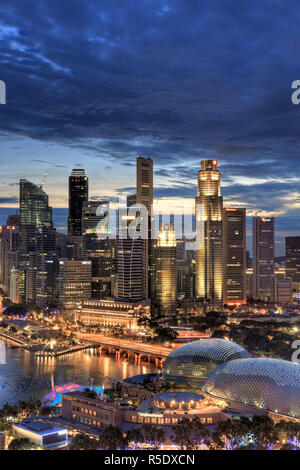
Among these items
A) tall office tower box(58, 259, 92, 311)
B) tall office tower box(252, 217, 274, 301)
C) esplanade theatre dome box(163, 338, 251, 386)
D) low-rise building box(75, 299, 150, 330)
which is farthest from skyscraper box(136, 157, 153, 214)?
esplanade theatre dome box(163, 338, 251, 386)

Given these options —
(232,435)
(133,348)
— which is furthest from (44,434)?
(133,348)

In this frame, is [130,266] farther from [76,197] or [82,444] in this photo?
[76,197]

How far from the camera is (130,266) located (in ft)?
161

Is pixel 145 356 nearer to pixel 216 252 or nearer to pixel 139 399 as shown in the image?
pixel 139 399

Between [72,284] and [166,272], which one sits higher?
[166,272]

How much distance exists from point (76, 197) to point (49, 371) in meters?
55.2

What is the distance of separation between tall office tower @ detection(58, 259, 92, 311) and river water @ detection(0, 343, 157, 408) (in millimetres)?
14350

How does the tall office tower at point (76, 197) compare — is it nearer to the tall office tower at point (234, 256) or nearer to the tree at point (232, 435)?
the tall office tower at point (234, 256)

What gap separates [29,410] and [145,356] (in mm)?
16557

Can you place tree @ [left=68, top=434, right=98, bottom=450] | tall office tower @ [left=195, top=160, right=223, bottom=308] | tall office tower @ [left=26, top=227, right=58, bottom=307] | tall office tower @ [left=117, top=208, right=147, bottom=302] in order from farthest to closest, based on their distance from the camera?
tall office tower @ [left=26, top=227, right=58, bottom=307] < tall office tower @ [left=195, top=160, right=223, bottom=308] < tall office tower @ [left=117, top=208, right=147, bottom=302] < tree @ [left=68, top=434, right=98, bottom=450]

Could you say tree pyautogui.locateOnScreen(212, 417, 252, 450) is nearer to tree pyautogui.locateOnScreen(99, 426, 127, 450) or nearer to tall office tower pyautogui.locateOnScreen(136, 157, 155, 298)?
tree pyautogui.locateOnScreen(99, 426, 127, 450)

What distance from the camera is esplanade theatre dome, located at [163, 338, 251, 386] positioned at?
1007 inches

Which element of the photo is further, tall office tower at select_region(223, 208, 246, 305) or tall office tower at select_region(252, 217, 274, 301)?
tall office tower at select_region(252, 217, 274, 301)

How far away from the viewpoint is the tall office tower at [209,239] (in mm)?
57281
